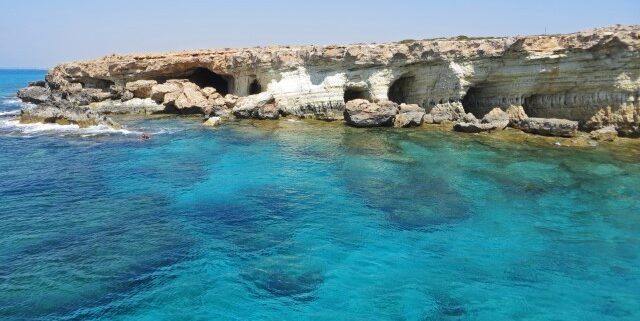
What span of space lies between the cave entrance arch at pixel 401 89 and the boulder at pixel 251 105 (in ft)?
34.3

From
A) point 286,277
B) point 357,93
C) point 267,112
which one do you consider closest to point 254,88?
point 267,112

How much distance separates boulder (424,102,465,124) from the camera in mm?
34188

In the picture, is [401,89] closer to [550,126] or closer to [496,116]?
[496,116]

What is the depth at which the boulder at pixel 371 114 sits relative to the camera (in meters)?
32.5

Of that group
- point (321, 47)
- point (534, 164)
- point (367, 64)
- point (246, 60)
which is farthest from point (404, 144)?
point (246, 60)

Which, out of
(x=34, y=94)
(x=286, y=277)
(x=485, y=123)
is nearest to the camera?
(x=286, y=277)

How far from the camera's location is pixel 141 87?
140ft

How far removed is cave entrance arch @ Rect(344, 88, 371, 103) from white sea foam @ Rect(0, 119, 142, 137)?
1703cm

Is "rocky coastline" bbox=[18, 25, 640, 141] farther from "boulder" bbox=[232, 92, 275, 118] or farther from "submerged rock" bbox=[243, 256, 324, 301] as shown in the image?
"submerged rock" bbox=[243, 256, 324, 301]

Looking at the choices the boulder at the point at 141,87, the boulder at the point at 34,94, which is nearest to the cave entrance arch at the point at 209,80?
the boulder at the point at 141,87

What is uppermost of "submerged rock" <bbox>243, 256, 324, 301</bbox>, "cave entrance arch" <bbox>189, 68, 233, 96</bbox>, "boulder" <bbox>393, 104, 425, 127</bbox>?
"cave entrance arch" <bbox>189, 68, 233, 96</bbox>

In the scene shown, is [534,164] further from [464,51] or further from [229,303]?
[229,303]

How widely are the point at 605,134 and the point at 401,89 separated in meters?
15.4

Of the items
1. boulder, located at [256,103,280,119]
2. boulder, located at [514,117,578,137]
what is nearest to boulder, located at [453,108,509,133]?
boulder, located at [514,117,578,137]
